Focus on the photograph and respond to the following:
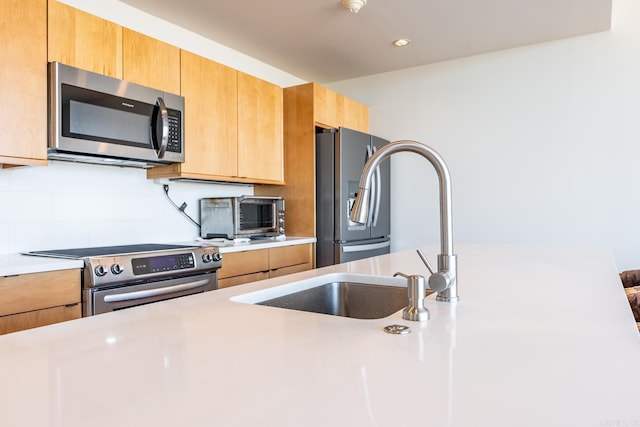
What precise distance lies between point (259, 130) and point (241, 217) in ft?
2.27

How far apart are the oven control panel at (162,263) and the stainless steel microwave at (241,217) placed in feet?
2.26

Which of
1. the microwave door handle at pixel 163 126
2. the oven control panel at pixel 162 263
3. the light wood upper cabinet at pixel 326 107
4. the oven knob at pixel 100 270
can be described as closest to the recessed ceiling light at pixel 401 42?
the light wood upper cabinet at pixel 326 107

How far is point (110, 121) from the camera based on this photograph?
243 centimetres

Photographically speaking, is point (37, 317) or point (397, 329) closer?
point (397, 329)

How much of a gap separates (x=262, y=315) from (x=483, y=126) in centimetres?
353

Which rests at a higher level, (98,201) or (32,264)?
(98,201)

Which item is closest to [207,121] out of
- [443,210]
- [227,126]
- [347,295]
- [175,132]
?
[227,126]

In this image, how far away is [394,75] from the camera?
4.47m

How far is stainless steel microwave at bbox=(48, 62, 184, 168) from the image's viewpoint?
2197mm

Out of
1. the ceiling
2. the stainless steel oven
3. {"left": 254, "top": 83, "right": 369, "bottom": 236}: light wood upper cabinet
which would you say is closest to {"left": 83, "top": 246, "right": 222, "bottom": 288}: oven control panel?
the stainless steel oven

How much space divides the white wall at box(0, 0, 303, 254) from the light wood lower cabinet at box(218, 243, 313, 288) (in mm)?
603

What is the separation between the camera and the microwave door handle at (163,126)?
104 inches

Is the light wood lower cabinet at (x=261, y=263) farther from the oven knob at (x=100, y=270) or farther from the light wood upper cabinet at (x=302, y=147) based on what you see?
the oven knob at (x=100, y=270)

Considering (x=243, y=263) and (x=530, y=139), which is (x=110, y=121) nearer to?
(x=243, y=263)
